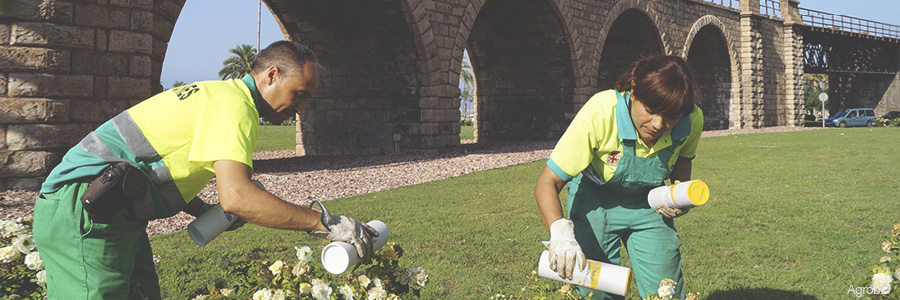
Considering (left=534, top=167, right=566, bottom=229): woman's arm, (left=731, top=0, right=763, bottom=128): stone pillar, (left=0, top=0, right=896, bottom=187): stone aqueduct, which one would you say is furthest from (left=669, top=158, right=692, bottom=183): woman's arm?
(left=731, top=0, right=763, bottom=128): stone pillar

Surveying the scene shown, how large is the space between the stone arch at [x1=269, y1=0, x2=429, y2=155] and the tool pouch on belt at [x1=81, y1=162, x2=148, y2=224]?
1190 cm

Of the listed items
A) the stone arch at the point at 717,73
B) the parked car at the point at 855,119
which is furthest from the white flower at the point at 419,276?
the parked car at the point at 855,119

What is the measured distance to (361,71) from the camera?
50.9 feet

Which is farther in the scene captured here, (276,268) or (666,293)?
(276,268)

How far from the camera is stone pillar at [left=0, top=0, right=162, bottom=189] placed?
313 inches

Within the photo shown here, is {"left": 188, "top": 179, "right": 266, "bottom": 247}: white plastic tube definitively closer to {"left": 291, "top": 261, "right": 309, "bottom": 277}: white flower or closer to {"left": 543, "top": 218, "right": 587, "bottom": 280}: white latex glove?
{"left": 291, "top": 261, "right": 309, "bottom": 277}: white flower

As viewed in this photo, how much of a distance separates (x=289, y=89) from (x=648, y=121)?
4.55 feet

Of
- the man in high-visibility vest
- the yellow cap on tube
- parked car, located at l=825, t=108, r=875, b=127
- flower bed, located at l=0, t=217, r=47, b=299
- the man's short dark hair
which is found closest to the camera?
the man in high-visibility vest

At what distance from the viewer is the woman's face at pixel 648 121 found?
2607 millimetres

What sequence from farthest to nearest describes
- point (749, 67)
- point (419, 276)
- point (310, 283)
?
1. point (749, 67)
2. point (419, 276)
3. point (310, 283)

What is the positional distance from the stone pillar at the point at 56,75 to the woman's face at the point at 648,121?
7783 millimetres

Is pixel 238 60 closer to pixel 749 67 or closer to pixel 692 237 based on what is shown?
pixel 749 67

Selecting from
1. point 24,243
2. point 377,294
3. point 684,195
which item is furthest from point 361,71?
point 684,195

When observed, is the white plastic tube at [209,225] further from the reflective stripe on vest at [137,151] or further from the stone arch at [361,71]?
the stone arch at [361,71]
